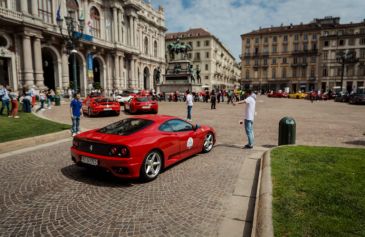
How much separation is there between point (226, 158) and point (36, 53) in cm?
3098

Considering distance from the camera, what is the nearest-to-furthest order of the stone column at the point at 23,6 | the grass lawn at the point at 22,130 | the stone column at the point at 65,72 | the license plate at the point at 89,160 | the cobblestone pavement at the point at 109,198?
the cobblestone pavement at the point at 109,198
the license plate at the point at 89,160
the grass lawn at the point at 22,130
the stone column at the point at 23,6
the stone column at the point at 65,72

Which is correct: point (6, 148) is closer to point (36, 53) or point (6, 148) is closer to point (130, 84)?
point (36, 53)

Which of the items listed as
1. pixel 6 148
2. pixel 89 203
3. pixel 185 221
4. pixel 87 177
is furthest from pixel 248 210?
pixel 6 148

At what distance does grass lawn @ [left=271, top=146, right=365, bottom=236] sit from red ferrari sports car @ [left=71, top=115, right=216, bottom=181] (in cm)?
224

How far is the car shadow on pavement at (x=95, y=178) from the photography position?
4977mm

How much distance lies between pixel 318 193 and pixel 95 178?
4.24m

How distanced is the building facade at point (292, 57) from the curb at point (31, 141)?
77.5 meters

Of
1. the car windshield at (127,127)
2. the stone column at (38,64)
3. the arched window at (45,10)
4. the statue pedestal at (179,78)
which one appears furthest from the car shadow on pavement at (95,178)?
the arched window at (45,10)

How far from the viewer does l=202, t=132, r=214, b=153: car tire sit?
7277 mm

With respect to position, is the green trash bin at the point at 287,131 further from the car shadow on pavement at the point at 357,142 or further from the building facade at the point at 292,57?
the building facade at the point at 292,57

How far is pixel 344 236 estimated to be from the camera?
281 cm

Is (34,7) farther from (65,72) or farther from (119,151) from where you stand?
(119,151)

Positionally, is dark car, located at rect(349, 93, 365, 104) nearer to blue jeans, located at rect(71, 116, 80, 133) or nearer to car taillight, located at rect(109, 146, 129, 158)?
blue jeans, located at rect(71, 116, 80, 133)

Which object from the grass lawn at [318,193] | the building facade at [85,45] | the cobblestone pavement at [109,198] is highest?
the building facade at [85,45]
